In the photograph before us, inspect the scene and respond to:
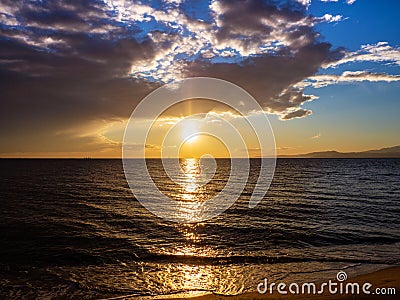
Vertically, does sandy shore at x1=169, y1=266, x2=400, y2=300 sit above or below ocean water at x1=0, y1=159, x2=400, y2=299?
above

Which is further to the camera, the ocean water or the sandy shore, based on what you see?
the ocean water

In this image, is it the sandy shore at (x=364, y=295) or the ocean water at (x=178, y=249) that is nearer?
the sandy shore at (x=364, y=295)

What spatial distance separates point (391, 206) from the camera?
3569cm

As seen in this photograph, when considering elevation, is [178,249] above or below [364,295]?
below

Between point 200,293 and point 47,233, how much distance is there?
16490 millimetres

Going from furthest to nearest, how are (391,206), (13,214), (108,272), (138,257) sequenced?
1. (391,206)
2. (13,214)
3. (138,257)
4. (108,272)

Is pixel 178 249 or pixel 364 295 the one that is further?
pixel 178 249

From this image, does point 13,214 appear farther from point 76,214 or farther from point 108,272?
point 108,272

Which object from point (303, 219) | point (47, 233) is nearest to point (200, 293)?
point (47, 233)

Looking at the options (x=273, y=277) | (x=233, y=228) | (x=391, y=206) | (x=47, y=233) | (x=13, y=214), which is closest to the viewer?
(x=273, y=277)

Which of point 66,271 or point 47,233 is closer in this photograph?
point 66,271

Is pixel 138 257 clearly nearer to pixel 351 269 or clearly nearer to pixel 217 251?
pixel 217 251

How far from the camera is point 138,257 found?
58.9ft

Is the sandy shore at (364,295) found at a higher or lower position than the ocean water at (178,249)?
higher
